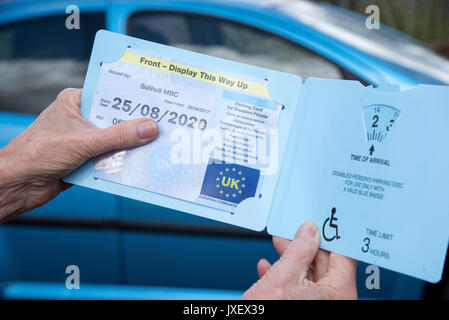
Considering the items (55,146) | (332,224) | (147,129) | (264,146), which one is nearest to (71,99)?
(55,146)

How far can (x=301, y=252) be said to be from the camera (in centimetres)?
117

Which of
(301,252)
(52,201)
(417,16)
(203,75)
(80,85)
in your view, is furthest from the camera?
(417,16)

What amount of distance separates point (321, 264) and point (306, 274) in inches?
2.4

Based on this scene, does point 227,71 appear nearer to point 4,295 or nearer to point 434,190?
point 434,190

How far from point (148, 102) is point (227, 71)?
0.82ft

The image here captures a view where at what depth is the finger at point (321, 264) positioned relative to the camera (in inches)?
47.9

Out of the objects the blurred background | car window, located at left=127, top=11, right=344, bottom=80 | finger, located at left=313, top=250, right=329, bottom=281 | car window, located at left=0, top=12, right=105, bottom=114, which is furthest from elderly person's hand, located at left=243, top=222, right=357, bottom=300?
the blurred background

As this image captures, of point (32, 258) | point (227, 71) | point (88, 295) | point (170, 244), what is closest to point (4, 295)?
point (32, 258)

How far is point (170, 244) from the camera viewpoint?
189 cm

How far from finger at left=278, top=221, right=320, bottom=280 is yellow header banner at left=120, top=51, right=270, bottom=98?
1.31 ft

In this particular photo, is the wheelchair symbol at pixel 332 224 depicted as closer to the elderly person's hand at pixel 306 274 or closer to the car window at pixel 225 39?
the elderly person's hand at pixel 306 274

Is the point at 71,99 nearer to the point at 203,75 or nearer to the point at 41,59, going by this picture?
the point at 203,75

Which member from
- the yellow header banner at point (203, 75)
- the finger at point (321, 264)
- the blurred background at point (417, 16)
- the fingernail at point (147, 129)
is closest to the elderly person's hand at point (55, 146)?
the fingernail at point (147, 129)

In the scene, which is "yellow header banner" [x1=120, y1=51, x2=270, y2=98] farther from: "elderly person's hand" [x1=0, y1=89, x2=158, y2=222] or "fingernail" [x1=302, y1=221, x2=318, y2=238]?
"fingernail" [x1=302, y1=221, x2=318, y2=238]
